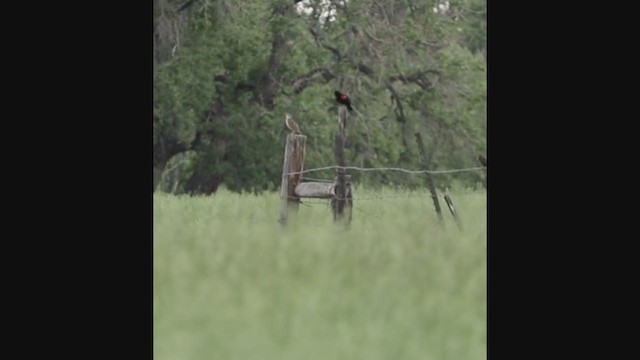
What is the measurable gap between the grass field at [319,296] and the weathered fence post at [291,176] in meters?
2.38

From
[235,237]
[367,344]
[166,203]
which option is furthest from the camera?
[166,203]

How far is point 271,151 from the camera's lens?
59.0ft

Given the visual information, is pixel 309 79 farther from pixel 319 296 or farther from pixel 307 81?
pixel 319 296

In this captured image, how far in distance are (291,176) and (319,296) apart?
4610mm

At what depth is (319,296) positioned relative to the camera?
A: 5.35m

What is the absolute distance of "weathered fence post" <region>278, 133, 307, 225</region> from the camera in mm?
9836

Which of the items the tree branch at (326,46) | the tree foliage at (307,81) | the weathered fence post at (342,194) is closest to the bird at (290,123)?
the weathered fence post at (342,194)

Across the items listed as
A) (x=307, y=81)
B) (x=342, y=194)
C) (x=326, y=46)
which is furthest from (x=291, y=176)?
(x=307, y=81)

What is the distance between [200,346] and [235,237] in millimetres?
2406

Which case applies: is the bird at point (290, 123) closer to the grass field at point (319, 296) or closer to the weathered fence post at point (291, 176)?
the weathered fence post at point (291, 176)

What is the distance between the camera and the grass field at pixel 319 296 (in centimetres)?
477
